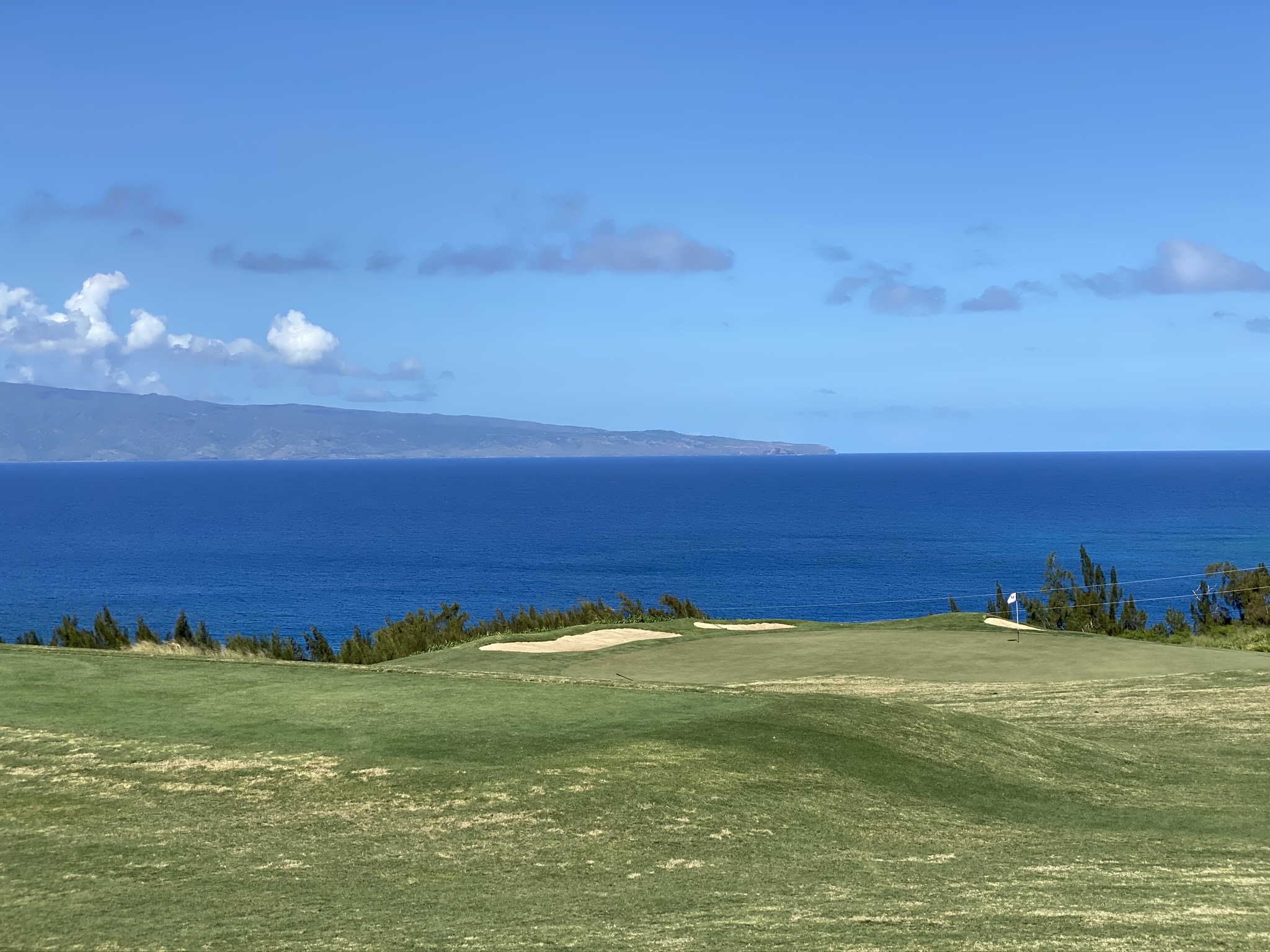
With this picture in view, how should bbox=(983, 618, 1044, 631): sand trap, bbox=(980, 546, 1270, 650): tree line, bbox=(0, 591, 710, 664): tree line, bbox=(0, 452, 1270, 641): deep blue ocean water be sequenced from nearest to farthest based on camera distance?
bbox=(983, 618, 1044, 631): sand trap
bbox=(0, 591, 710, 664): tree line
bbox=(980, 546, 1270, 650): tree line
bbox=(0, 452, 1270, 641): deep blue ocean water

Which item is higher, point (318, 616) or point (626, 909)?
point (626, 909)

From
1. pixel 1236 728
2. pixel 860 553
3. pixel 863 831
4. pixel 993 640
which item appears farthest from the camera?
pixel 860 553

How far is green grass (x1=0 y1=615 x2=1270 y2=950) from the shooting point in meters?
6.87

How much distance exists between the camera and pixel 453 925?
266 inches

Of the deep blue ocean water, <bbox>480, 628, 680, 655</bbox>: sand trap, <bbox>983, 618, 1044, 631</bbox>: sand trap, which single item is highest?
<bbox>983, 618, 1044, 631</bbox>: sand trap

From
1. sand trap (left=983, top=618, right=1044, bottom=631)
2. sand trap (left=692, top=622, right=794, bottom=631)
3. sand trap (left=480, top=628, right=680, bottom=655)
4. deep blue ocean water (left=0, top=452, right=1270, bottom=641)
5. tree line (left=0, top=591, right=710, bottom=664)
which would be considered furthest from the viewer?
deep blue ocean water (left=0, top=452, right=1270, bottom=641)

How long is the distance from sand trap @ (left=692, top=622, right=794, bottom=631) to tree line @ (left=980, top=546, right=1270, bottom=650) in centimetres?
900

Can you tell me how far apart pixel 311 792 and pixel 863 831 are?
170 inches

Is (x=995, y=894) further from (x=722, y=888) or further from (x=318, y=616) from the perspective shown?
(x=318, y=616)

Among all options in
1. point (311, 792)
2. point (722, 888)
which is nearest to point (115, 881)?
point (311, 792)

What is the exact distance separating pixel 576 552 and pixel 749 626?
7228cm

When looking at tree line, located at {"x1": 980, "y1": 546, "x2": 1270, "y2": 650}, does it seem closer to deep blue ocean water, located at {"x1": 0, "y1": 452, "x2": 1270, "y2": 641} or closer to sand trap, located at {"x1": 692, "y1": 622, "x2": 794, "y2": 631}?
sand trap, located at {"x1": 692, "y1": 622, "x2": 794, "y2": 631}

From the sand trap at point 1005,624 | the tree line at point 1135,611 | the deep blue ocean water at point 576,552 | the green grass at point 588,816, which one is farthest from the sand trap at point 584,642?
the deep blue ocean water at point 576,552

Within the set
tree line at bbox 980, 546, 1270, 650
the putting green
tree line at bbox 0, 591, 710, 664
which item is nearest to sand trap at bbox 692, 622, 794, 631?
tree line at bbox 0, 591, 710, 664
